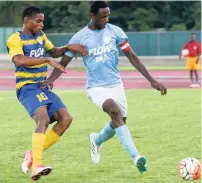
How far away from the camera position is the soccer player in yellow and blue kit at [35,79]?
8023 mm

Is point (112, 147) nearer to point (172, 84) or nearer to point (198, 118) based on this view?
point (198, 118)

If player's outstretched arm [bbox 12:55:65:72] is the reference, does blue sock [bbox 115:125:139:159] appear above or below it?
below

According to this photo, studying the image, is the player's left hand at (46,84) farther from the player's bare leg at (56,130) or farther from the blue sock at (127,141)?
the blue sock at (127,141)

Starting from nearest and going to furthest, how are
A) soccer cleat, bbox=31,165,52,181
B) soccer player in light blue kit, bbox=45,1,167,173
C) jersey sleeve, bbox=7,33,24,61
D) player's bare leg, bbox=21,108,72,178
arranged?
1. soccer cleat, bbox=31,165,52,181
2. jersey sleeve, bbox=7,33,24,61
3. player's bare leg, bbox=21,108,72,178
4. soccer player in light blue kit, bbox=45,1,167,173

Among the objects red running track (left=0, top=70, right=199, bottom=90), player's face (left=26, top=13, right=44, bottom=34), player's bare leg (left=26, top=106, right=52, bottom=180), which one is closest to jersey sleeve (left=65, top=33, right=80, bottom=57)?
player's face (left=26, top=13, right=44, bottom=34)

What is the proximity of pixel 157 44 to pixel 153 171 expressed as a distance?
4119 cm

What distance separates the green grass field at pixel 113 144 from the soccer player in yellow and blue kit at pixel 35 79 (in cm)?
57

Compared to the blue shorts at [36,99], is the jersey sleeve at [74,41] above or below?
above

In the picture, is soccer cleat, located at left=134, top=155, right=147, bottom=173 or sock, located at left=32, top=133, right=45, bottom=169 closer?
soccer cleat, located at left=134, top=155, right=147, bottom=173

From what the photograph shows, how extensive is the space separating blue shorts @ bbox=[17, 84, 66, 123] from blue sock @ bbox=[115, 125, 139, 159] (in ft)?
2.86

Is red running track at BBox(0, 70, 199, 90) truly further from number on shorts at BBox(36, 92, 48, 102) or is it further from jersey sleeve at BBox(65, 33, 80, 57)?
number on shorts at BBox(36, 92, 48, 102)

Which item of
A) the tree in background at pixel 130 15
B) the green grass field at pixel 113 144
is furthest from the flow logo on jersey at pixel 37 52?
the tree in background at pixel 130 15

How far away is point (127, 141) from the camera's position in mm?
8062

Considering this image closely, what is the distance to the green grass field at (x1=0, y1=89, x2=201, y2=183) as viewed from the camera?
27.5 feet
